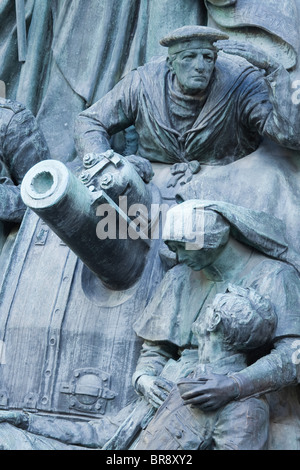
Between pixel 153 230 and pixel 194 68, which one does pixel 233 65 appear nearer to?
pixel 194 68

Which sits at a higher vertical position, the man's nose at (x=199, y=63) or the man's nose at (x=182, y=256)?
the man's nose at (x=199, y=63)

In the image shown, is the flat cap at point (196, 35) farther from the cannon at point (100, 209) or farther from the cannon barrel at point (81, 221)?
the cannon barrel at point (81, 221)

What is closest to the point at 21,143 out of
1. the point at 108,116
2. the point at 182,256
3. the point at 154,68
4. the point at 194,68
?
the point at 108,116

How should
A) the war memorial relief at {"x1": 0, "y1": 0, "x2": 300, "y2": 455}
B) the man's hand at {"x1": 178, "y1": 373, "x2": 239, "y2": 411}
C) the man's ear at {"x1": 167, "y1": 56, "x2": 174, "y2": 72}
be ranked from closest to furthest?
the man's hand at {"x1": 178, "y1": 373, "x2": 239, "y2": 411} < the war memorial relief at {"x1": 0, "y1": 0, "x2": 300, "y2": 455} < the man's ear at {"x1": 167, "y1": 56, "x2": 174, "y2": 72}

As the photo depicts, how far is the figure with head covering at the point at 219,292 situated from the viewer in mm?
7438

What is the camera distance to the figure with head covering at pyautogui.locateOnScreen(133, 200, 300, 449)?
7.44 metres

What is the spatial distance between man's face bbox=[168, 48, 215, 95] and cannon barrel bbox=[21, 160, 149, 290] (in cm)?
63

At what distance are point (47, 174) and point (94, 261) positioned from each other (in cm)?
62

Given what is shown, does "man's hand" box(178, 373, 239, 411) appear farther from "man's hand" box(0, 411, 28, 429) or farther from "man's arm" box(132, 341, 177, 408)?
"man's hand" box(0, 411, 28, 429)

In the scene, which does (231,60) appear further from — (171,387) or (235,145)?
(171,387)

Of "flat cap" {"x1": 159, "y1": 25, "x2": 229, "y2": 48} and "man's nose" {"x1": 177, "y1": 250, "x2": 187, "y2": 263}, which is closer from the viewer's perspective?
"man's nose" {"x1": 177, "y1": 250, "x2": 187, "y2": 263}

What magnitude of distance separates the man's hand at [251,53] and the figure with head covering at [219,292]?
0.88 meters

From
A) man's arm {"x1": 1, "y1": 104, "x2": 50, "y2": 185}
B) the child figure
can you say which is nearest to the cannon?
the child figure

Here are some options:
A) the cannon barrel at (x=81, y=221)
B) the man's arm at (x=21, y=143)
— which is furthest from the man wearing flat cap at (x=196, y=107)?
the cannon barrel at (x=81, y=221)
